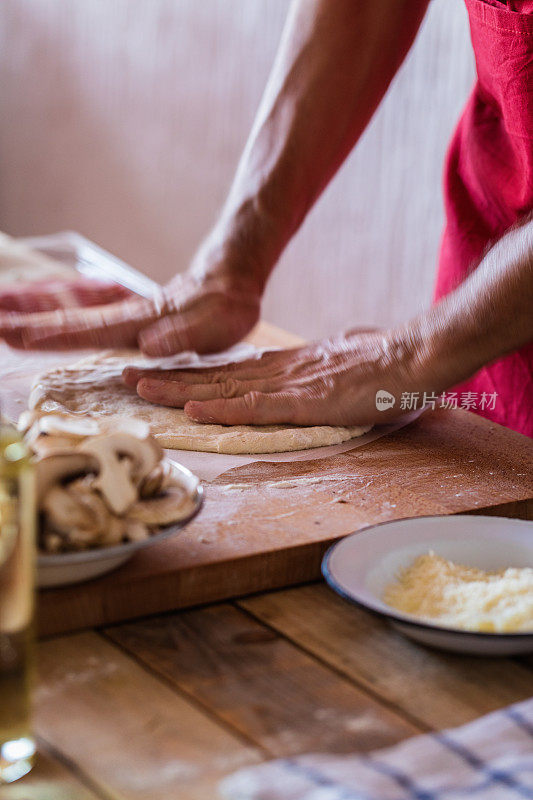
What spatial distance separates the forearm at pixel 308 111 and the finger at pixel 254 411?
1.24 ft

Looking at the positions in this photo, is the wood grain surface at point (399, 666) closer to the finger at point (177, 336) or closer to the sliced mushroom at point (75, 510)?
the sliced mushroom at point (75, 510)

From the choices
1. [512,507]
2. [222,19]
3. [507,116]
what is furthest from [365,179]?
[512,507]

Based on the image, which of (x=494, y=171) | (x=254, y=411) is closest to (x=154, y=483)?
(x=254, y=411)

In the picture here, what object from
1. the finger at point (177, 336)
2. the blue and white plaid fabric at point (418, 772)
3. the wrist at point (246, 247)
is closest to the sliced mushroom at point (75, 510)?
the blue and white plaid fabric at point (418, 772)

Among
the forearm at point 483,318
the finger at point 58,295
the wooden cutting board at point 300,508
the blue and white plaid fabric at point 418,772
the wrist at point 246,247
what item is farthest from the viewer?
the finger at point 58,295

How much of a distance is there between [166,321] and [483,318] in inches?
20.6

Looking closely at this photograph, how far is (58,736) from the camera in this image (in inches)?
25.9

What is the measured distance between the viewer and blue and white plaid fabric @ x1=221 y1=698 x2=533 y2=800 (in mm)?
595

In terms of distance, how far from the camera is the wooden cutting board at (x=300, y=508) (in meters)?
0.82

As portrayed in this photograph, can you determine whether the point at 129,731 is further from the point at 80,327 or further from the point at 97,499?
the point at 80,327

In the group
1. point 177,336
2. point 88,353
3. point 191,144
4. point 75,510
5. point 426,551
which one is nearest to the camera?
point 75,510

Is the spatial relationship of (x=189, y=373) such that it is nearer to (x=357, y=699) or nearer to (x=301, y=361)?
(x=301, y=361)

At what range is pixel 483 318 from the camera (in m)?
1.17

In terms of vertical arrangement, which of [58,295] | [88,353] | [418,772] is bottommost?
[418,772]
